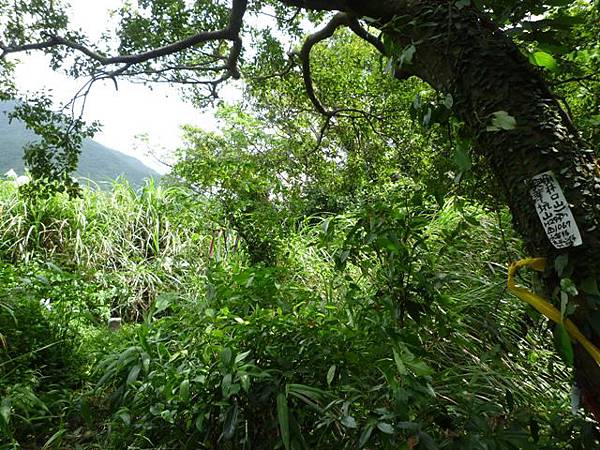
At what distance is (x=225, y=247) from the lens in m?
3.18

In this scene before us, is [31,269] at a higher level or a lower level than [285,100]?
lower

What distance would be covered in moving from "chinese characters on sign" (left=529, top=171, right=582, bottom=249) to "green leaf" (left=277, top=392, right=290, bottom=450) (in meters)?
0.74

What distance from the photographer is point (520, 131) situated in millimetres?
786

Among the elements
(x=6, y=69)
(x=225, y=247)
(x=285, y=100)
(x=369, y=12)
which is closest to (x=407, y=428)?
(x=369, y=12)

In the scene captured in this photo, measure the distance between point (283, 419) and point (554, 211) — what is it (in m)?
0.78

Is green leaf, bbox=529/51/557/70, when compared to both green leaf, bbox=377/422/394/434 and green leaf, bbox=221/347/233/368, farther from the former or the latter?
green leaf, bbox=221/347/233/368

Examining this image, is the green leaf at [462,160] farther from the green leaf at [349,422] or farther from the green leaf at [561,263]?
the green leaf at [349,422]

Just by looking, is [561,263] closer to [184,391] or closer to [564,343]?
[564,343]

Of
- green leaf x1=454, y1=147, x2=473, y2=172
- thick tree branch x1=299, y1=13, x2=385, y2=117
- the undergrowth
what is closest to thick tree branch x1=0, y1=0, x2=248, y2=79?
thick tree branch x1=299, y1=13, x2=385, y2=117

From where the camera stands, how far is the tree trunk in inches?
28.5

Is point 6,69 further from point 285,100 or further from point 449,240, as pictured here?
point 285,100

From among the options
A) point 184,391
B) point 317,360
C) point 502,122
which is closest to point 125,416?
point 184,391

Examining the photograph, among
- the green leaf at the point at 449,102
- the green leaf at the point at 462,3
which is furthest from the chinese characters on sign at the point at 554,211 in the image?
the green leaf at the point at 462,3

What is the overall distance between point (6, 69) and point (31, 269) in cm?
124
